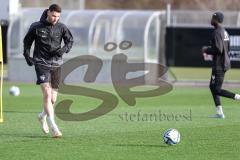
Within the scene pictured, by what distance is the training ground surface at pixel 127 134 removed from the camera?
10.7 m

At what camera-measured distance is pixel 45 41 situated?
501 inches

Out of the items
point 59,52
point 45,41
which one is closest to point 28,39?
point 45,41

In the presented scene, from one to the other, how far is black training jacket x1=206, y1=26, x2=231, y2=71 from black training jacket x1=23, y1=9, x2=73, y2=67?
4.27m

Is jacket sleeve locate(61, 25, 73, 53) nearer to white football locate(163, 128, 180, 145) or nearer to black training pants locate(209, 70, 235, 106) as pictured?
white football locate(163, 128, 180, 145)

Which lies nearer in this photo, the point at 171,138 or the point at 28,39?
the point at 171,138

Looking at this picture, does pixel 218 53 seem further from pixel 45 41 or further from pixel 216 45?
pixel 45 41

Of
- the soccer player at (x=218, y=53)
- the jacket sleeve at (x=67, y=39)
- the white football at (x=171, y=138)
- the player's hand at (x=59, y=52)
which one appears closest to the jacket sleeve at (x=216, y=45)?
the soccer player at (x=218, y=53)

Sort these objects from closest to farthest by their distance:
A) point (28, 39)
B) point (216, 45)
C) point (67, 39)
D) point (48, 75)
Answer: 1. point (48, 75)
2. point (28, 39)
3. point (67, 39)
4. point (216, 45)

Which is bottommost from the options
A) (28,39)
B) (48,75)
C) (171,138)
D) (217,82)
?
(217,82)

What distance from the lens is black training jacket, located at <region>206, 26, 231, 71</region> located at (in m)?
15.9

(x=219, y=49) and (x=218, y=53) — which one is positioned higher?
(x=219, y=49)

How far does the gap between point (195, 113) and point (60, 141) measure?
5966 mm

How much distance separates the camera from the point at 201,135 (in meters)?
12.9

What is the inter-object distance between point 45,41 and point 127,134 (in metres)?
2.24
